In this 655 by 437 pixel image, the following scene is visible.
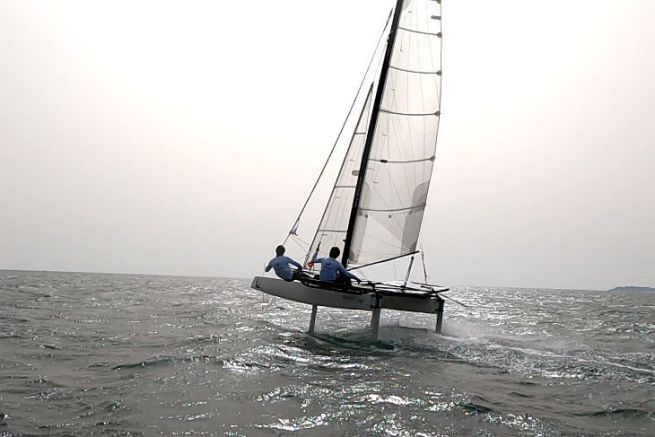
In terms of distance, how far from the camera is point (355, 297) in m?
13.3

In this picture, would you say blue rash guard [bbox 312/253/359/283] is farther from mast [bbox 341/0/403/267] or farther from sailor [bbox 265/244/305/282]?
mast [bbox 341/0/403/267]

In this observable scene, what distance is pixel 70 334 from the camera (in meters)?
13.5

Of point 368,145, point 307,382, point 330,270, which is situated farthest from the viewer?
point 368,145

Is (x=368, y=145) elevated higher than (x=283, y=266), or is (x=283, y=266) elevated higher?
(x=368, y=145)

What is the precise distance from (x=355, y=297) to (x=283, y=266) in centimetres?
238

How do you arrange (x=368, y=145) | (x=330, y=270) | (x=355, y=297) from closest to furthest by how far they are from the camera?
(x=355, y=297), (x=330, y=270), (x=368, y=145)

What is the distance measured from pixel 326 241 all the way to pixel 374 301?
3.63m

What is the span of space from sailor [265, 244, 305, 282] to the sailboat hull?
347mm

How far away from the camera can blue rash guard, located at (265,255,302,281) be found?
1448 cm

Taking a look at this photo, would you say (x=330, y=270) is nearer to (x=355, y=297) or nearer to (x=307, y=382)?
(x=355, y=297)

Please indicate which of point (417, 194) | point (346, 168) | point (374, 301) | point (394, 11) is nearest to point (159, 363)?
point (374, 301)

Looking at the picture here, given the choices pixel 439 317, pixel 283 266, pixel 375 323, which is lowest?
pixel 375 323

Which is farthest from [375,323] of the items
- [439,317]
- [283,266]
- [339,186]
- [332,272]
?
[339,186]

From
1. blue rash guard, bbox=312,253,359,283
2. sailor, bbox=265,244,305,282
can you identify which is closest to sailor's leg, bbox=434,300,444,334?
blue rash guard, bbox=312,253,359,283
